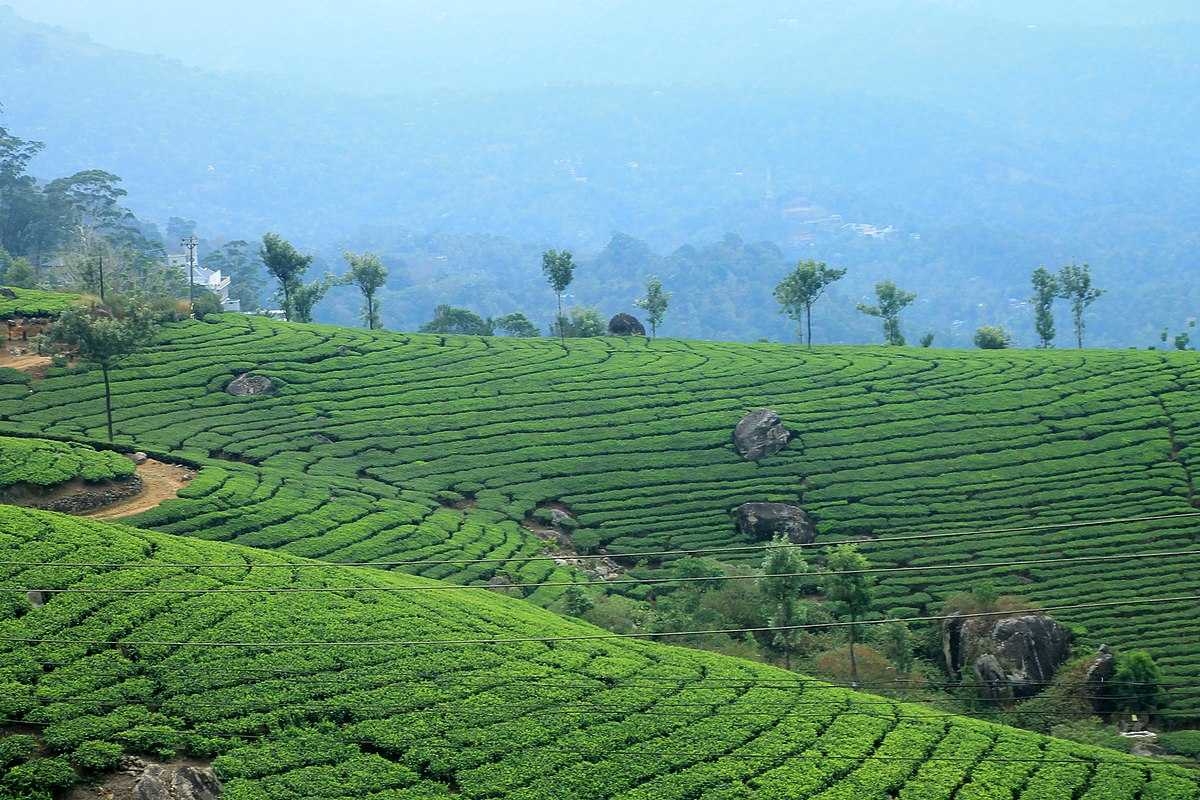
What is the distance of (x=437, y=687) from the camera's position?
2733 cm

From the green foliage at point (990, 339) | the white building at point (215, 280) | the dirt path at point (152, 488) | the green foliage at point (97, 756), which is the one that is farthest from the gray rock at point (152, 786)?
the white building at point (215, 280)

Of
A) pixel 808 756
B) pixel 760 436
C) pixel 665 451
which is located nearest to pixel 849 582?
pixel 808 756

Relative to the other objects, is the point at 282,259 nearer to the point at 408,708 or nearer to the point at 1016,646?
the point at 408,708

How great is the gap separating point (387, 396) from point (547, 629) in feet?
87.7

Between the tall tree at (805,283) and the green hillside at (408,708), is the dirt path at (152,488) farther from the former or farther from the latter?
the tall tree at (805,283)

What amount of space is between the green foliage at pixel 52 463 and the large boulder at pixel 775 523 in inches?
856

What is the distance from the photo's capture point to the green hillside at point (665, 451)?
4022 centimetres

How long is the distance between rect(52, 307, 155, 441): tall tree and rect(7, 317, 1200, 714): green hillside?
10.3 feet

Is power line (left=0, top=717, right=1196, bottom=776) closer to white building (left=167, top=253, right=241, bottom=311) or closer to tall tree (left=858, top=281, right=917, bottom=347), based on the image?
tall tree (left=858, top=281, right=917, bottom=347)

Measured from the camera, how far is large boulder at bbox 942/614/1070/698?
34.4m

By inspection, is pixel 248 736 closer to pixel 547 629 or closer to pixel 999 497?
pixel 547 629

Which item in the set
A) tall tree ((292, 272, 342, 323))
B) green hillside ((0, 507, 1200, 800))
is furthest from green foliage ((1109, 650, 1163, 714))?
tall tree ((292, 272, 342, 323))

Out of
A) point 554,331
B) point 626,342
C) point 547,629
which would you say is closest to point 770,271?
point 554,331

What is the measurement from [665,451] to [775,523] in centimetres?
761
